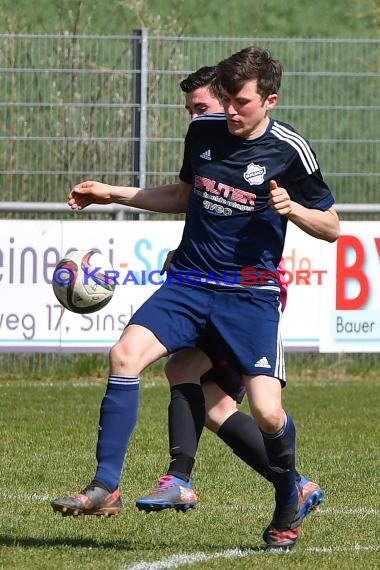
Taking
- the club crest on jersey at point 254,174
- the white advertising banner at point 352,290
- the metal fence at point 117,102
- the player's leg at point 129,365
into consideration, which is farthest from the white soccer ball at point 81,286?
the metal fence at point 117,102

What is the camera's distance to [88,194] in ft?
20.9

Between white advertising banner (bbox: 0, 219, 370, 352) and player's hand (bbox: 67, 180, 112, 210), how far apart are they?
5.55 m

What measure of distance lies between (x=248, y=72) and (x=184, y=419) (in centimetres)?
154

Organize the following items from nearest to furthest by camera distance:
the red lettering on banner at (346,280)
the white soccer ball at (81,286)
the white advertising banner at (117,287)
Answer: the white soccer ball at (81,286) < the white advertising banner at (117,287) < the red lettering on banner at (346,280)

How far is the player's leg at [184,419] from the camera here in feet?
19.8

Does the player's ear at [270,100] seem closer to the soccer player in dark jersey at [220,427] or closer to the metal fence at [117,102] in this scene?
the soccer player in dark jersey at [220,427]

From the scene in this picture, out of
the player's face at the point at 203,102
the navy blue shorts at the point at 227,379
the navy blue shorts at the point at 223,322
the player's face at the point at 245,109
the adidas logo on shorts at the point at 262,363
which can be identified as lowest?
the navy blue shorts at the point at 227,379

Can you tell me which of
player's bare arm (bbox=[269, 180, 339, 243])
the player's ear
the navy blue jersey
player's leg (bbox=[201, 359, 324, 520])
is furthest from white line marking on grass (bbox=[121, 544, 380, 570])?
the player's ear

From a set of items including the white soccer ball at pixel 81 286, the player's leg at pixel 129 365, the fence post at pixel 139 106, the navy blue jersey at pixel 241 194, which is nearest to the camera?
the player's leg at pixel 129 365

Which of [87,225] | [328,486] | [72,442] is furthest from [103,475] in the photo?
[87,225]

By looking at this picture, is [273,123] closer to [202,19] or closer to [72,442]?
[72,442]

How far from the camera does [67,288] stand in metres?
7.22

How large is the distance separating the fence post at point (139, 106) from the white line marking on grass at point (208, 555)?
736cm

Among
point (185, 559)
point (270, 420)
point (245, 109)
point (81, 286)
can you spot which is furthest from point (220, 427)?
point (245, 109)
